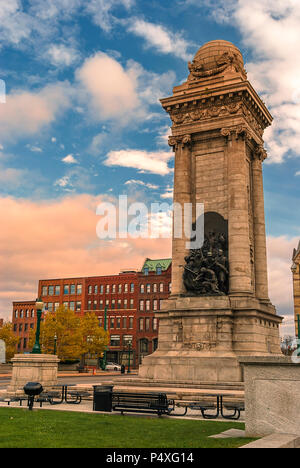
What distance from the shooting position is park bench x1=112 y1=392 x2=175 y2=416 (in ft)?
50.3

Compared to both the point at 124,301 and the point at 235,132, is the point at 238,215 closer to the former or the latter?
the point at 235,132

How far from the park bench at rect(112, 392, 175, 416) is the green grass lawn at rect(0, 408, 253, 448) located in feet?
1.58

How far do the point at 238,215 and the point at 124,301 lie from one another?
77.5 m

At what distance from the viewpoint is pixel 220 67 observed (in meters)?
30.8

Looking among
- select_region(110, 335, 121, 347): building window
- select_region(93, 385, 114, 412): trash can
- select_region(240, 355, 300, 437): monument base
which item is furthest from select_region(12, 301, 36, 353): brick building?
select_region(240, 355, 300, 437): monument base

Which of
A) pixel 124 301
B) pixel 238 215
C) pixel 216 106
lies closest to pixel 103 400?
pixel 238 215

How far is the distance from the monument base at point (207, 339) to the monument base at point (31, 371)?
16.4 ft

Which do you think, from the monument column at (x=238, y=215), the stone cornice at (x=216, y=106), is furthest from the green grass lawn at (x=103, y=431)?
the stone cornice at (x=216, y=106)

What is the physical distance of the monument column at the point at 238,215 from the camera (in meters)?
26.4

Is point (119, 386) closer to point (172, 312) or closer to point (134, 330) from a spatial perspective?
point (172, 312)

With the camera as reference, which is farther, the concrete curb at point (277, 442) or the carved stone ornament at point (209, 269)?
the carved stone ornament at point (209, 269)

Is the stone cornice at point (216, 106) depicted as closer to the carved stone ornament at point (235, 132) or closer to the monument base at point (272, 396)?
the carved stone ornament at point (235, 132)

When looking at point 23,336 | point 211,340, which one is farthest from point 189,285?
point 23,336
